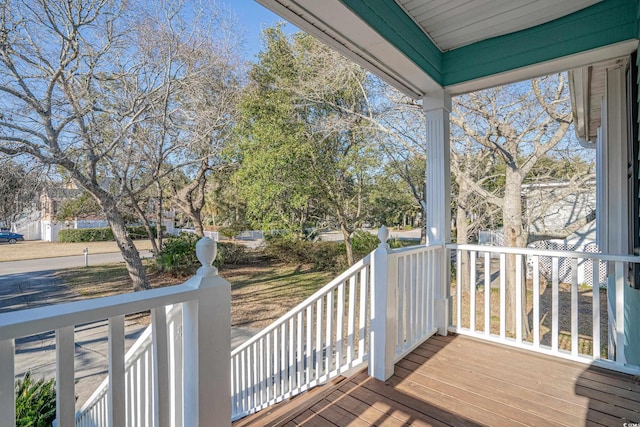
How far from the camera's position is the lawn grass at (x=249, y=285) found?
289 inches

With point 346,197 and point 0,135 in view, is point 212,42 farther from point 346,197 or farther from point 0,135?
point 346,197

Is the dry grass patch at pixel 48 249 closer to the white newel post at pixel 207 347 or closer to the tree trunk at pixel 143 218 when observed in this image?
the tree trunk at pixel 143 218

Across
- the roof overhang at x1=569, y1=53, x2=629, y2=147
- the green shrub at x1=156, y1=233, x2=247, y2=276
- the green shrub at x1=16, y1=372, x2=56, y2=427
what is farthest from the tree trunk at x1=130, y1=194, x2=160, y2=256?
the roof overhang at x1=569, y1=53, x2=629, y2=147

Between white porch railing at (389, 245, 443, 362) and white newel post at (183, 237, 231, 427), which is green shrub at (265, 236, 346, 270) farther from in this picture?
white newel post at (183, 237, 231, 427)

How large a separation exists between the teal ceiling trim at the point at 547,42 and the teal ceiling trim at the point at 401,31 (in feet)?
0.74

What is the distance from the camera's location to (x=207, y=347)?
103cm

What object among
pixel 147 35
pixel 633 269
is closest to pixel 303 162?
pixel 147 35

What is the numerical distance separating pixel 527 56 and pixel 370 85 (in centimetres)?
612

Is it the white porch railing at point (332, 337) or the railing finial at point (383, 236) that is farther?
the railing finial at point (383, 236)

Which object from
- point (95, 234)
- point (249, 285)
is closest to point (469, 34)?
point (249, 285)

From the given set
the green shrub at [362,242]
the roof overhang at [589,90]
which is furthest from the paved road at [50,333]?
the roof overhang at [589,90]

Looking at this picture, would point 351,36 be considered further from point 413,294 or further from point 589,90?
point 589,90

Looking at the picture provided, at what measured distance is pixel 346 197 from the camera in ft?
31.6

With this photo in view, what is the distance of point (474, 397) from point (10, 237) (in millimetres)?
9049
